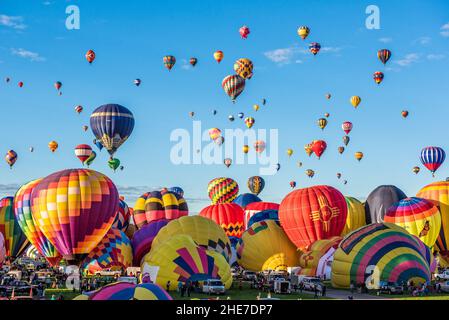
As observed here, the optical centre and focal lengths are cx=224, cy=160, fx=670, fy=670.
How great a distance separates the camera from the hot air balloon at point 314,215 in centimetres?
3734

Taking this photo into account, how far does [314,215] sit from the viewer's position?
123 ft

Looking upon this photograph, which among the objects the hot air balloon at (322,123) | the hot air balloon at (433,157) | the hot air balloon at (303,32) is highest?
the hot air balloon at (303,32)

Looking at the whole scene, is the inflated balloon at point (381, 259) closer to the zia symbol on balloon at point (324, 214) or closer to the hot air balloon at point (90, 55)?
the zia symbol on balloon at point (324, 214)

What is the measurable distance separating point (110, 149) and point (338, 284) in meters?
22.2

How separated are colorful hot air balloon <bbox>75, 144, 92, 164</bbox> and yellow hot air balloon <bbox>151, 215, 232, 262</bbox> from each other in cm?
1902

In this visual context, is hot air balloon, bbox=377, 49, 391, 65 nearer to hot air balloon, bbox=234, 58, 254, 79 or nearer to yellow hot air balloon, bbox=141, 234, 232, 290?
hot air balloon, bbox=234, 58, 254, 79

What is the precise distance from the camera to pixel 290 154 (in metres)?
67.8

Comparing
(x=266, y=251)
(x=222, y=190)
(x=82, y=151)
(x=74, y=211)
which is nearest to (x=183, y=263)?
(x=74, y=211)

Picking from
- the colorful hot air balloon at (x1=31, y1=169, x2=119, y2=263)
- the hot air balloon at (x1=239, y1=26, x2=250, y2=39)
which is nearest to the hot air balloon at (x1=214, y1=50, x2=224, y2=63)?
the hot air balloon at (x1=239, y1=26, x2=250, y2=39)

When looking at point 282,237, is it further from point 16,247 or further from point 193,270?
point 16,247

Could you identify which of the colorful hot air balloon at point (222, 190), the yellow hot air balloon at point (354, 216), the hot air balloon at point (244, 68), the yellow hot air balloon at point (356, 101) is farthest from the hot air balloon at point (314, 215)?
the colorful hot air balloon at point (222, 190)

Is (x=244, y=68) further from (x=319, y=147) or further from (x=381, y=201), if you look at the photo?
(x=381, y=201)

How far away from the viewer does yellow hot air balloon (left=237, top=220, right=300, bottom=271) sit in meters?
37.7

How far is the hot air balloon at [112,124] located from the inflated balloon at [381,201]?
18.0m
